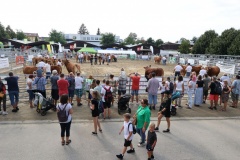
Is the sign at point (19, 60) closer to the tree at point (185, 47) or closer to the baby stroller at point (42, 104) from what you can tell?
the baby stroller at point (42, 104)

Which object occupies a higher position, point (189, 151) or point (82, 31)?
point (82, 31)

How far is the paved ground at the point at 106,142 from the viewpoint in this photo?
216 inches

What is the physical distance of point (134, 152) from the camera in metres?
5.66

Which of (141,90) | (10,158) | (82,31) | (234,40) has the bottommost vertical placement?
(10,158)

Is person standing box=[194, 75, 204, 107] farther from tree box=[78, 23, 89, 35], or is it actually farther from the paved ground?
tree box=[78, 23, 89, 35]

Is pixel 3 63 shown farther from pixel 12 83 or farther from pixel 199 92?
pixel 199 92

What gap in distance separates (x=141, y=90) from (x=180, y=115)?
9.50 feet

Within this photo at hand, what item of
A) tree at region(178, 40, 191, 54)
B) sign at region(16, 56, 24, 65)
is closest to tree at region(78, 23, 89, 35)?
tree at region(178, 40, 191, 54)

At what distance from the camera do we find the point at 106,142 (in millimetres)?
6211

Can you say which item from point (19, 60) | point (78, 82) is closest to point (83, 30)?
point (19, 60)

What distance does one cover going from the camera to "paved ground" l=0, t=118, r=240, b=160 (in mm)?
5496

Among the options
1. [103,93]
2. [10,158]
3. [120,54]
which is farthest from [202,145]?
[120,54]

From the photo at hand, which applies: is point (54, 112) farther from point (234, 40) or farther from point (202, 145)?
point (234, 40)

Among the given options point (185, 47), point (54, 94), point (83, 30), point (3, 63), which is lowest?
point (54, 94)
